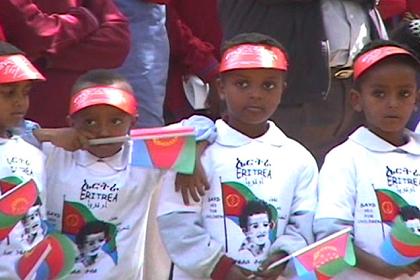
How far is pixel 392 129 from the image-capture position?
4457 millimetres

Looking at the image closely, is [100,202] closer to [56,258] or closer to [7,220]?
[56,258]

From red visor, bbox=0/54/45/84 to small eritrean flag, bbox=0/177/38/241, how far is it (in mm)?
370

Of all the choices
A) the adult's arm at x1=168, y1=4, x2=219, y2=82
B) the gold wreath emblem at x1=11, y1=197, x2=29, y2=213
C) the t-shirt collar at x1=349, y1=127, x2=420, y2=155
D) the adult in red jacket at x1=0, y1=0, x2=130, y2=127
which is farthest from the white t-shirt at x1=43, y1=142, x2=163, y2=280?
the adult's arm at x1=168, y1=4, x2=219, y2=82

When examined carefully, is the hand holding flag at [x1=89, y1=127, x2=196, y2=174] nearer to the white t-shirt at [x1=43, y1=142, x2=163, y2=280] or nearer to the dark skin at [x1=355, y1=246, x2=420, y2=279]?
the white t-shirt at [x1=43, y1=142, x2=163, y2=280]

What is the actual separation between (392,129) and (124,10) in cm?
140

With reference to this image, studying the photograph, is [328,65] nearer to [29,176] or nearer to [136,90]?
[136,90]

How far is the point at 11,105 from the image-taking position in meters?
4.24

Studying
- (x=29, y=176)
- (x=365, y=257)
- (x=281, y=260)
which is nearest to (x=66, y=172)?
(x=29, y=176)

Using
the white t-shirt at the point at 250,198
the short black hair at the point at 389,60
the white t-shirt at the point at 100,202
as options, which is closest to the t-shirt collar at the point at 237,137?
the white t-shirt at the point at 250,198

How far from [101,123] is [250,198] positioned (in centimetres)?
58

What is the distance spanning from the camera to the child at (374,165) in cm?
434

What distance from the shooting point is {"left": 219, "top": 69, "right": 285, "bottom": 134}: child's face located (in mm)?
4391

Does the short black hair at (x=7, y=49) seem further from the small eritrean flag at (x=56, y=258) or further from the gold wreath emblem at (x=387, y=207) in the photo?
the gold wreath emblem at (x=387, y=207)

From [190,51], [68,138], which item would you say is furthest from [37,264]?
[190,51]
